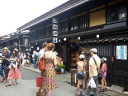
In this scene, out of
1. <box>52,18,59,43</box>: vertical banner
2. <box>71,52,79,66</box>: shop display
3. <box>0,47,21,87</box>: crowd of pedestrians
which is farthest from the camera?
<box>71,52,79,66</box>: shop display

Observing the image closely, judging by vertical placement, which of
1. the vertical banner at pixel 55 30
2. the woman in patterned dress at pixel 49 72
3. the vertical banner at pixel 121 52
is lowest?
the woman in patterned dress at pixel 49 72

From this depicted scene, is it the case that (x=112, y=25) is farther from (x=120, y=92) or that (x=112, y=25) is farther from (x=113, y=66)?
(x=120, y=92)

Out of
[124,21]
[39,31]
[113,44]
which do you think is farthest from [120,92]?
[39,31]

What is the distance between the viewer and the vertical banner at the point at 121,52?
24.5 feet

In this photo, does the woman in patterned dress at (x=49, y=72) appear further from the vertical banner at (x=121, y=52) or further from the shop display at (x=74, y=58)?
the shop display at (x=74, y=58)

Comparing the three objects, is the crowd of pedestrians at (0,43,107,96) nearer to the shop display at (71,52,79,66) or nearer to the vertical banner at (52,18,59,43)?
the vertical banner at (52,18,59,43)

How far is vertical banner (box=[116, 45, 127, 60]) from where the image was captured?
7.46 metres

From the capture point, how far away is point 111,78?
814cm

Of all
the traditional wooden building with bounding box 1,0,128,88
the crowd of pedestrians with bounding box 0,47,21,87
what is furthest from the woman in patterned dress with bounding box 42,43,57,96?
the traditional wooden building with bounding box 1,0,128,88

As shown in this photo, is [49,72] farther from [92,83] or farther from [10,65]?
[10,65]

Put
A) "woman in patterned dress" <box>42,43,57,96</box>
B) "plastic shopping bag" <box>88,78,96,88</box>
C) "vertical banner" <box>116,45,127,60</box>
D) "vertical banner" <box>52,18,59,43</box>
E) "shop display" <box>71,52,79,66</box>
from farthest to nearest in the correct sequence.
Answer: "shop display" <box>71,52,79,66</box> < "vertical banner" <box>52,18,59,43</box> < "vertical banner" <box>116,45,127,60</box> < "plastic shopping bag" <box>88,78,96,88</box> < "woman in patterned dress" <box>42,43,57,96</box>

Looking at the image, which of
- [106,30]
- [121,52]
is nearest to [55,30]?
[106,30]

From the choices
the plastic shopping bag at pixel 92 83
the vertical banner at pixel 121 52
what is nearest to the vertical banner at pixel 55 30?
the vertical banner at pixel 121 52

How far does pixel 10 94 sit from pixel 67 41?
8.82 m
